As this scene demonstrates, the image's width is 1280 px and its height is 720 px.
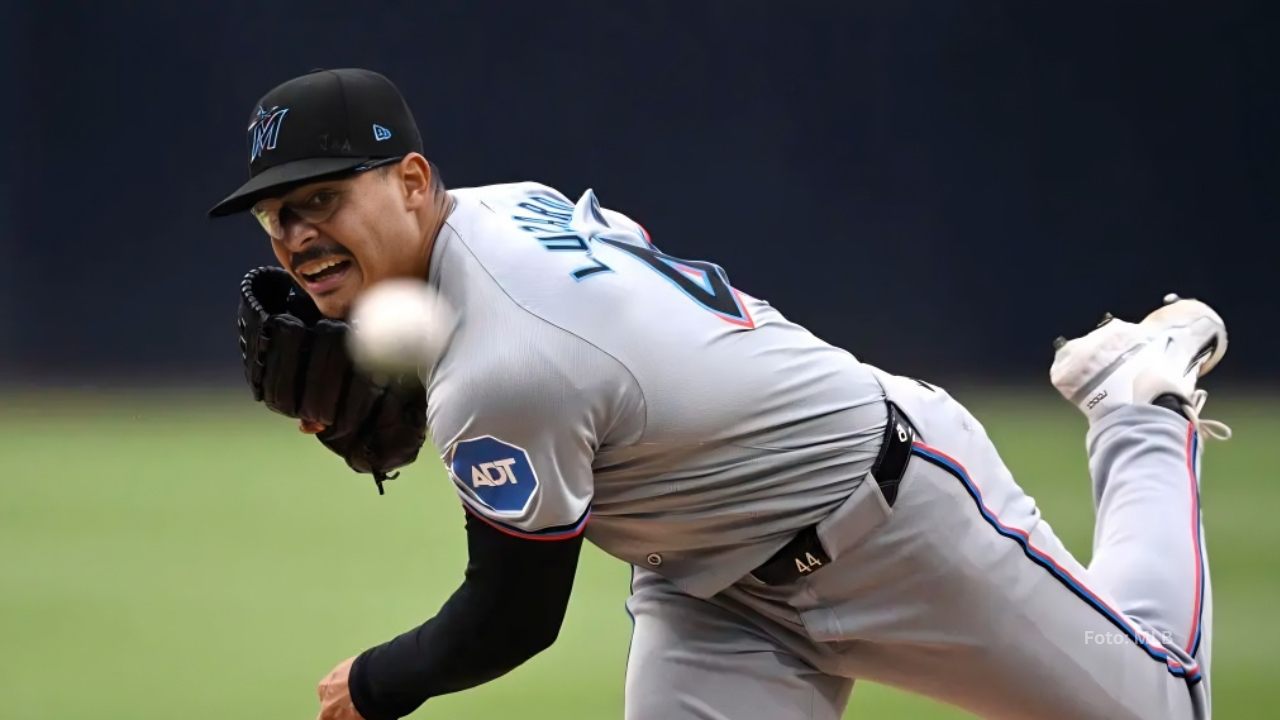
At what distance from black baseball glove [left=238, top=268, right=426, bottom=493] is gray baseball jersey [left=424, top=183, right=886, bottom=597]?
251mm

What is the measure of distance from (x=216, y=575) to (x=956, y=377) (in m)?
5.21

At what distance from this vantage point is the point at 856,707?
13.2 feet

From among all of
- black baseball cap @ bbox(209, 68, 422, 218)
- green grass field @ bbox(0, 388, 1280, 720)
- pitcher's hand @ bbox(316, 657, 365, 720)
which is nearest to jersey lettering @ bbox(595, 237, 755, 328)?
black baseball cap @ bbox(209, 68, 422, 218)

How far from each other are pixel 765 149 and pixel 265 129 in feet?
22.9

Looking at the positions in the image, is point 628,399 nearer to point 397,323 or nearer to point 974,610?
point 397,323

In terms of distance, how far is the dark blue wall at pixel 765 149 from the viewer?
29.6ft

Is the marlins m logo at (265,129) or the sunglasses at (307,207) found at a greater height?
the marlins m logo at (265,129)

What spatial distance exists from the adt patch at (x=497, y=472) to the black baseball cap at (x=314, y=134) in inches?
20.8

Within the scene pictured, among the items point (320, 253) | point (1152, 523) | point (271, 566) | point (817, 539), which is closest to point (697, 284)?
point (817, 539)

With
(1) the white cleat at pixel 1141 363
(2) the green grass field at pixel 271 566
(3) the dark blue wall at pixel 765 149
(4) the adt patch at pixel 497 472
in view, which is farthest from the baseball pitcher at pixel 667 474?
(3) the dark blue wall at pixel 765 149

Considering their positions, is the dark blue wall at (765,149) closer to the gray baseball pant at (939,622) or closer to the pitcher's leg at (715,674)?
the gray baseball pant at (939,622)

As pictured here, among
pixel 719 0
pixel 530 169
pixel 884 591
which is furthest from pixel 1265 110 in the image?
pixel 884 591

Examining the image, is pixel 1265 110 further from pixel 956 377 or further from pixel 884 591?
pixel 884 591

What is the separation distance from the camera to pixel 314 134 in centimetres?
242
